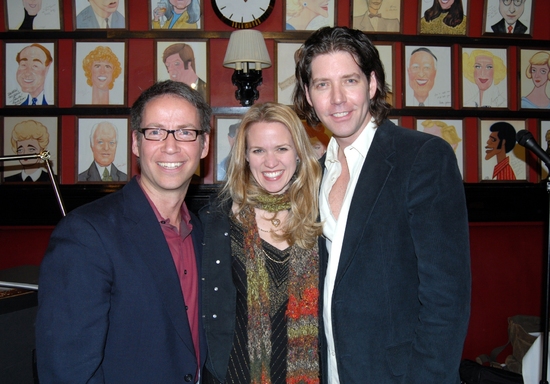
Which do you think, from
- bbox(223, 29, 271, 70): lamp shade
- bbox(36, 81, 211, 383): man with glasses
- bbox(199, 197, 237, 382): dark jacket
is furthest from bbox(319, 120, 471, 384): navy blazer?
bbox(223, 29, 271, 70): lamp shade

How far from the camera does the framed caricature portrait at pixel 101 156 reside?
4.04 meters

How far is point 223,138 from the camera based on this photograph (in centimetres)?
408

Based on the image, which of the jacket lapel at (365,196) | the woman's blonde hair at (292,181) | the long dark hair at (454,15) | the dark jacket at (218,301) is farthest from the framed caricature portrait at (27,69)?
the long dark hair at (454,15)

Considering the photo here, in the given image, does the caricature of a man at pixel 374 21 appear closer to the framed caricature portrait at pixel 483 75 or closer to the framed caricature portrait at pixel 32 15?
the framed caricature portrait at pixel 483 75

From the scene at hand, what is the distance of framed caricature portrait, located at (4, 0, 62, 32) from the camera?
405cm

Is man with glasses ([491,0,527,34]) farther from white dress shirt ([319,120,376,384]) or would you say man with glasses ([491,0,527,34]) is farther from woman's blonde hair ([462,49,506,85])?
white dress shirt ([319,120,376,384])

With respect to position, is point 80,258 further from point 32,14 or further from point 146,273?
point 32,14

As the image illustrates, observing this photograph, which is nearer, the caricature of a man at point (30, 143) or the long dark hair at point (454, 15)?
the caricature of a man at point (30, 143)

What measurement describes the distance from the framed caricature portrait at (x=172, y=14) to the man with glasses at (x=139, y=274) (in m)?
2.58

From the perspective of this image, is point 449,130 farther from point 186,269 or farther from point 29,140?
point 29,140

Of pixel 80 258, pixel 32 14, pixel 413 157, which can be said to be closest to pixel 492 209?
pixel 413 157

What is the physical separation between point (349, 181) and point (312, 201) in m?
0.34

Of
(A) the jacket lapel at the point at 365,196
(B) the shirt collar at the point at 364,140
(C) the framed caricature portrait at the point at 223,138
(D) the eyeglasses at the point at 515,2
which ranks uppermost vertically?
(D) the eyeglasses at the point at 515,2

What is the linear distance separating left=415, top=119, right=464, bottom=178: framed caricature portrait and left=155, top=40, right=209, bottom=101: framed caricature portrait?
2046 mm
